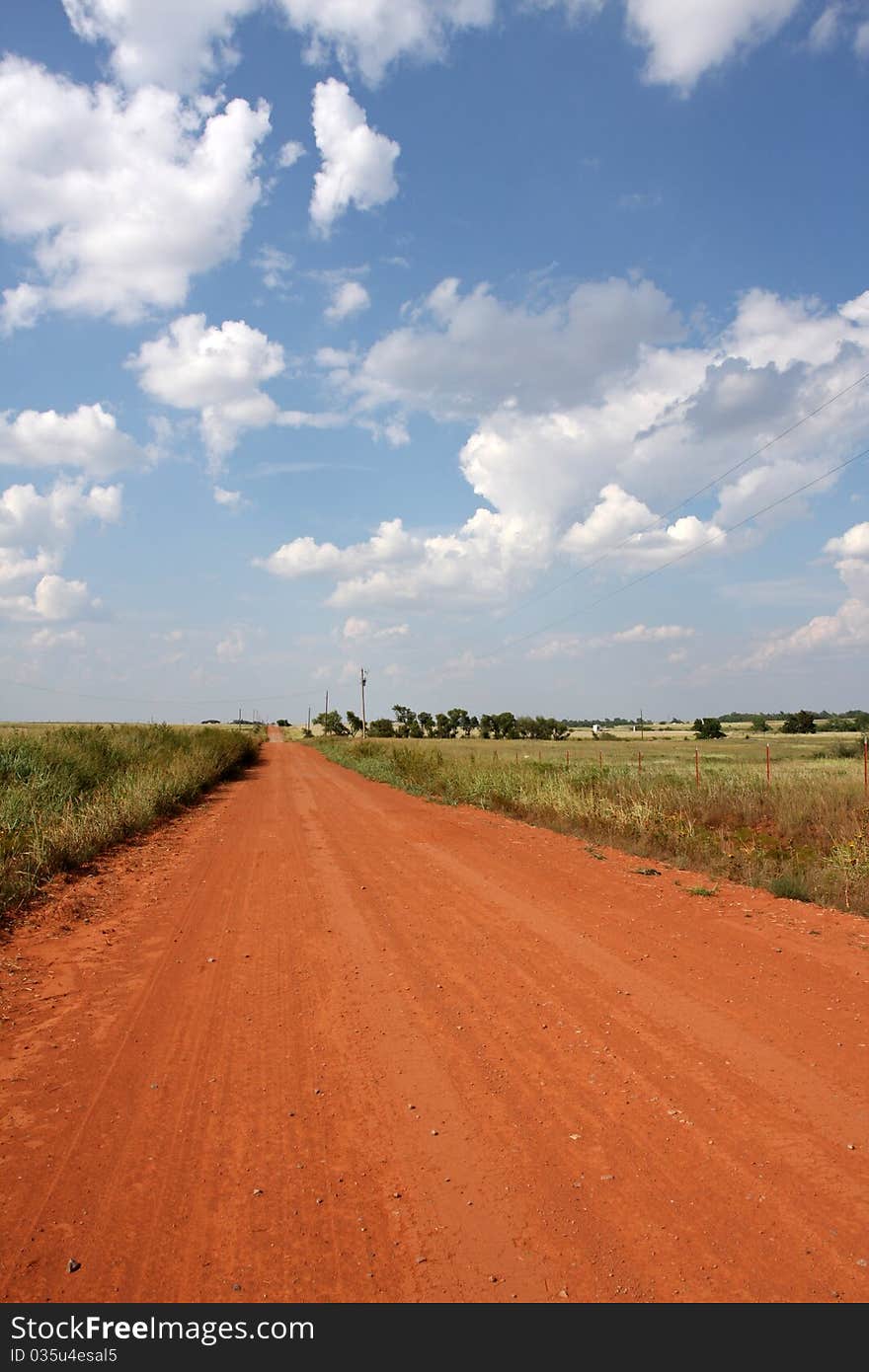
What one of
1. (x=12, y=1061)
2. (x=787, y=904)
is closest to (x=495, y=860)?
(x=787, y=904)

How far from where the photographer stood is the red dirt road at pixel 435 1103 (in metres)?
3.14

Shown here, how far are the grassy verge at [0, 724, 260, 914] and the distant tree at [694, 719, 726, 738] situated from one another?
241 feet

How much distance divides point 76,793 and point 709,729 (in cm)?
8514

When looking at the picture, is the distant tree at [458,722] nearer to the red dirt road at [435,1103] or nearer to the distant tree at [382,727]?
the distant tree at [382,727]

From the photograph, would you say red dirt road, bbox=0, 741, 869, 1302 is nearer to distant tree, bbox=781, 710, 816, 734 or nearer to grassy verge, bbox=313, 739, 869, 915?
grassy verge, bbox=313, 739, 869, 915

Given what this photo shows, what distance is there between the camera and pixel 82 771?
17.6 m

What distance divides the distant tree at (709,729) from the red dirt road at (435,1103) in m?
85.9

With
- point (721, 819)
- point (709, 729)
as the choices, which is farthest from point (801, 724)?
point (721, 819)

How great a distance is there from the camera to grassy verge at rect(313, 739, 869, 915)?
412 inches

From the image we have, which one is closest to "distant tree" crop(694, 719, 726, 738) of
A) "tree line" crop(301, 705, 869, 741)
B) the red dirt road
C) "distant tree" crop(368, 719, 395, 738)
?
"tree line" crop(301, 705, 869, 741)

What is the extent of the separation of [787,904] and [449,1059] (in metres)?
5.91

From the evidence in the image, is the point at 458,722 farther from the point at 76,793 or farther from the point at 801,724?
the point at 76,793

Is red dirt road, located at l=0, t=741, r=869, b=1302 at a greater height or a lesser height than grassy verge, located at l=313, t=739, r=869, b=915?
lesser
